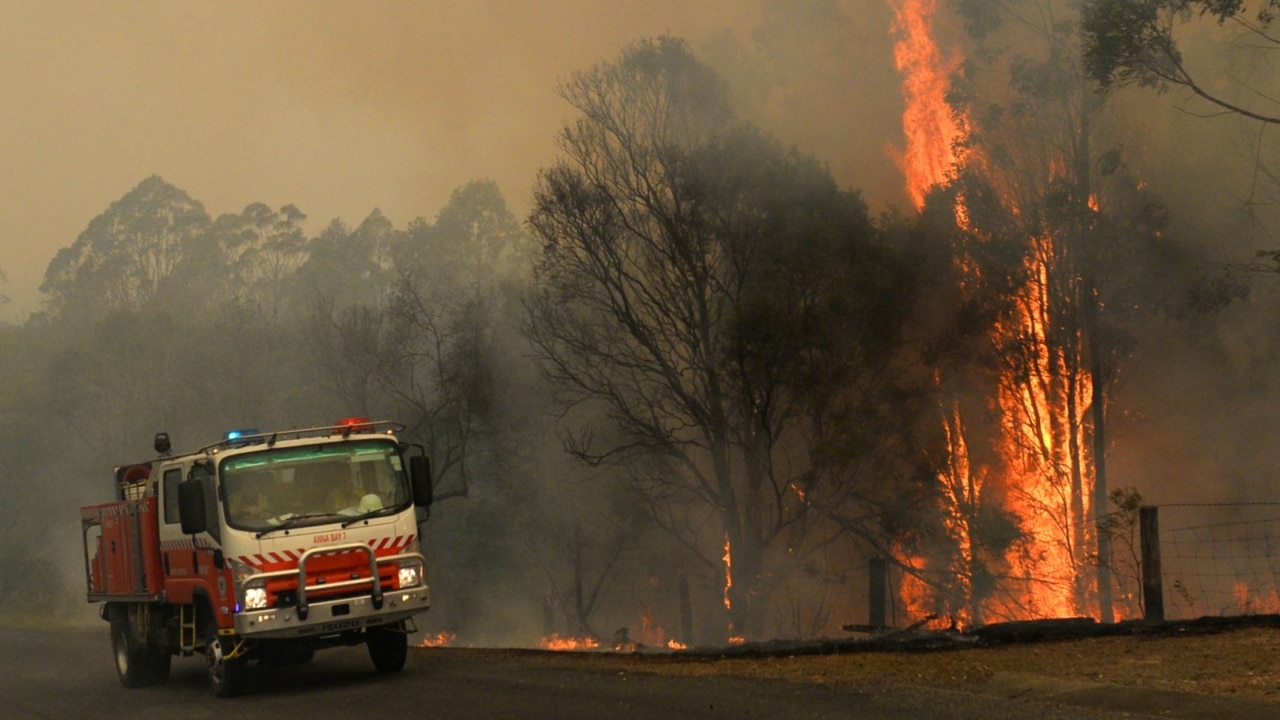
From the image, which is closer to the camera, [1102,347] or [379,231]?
[1102,347]

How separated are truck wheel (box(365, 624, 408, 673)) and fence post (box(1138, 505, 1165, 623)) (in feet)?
25.1

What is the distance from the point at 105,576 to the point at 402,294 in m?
29.9

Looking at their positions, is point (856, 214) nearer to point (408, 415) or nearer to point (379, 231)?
point (408, 415)

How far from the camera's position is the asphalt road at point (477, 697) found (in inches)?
380

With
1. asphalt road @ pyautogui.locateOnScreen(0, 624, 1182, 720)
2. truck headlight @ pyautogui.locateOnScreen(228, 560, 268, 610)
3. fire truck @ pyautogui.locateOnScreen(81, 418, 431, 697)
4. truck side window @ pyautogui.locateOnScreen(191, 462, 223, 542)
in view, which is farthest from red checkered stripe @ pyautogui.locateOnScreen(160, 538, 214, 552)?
asphalt road @ pyautogui.locateOnScreen(0, 624, 1182, 720)

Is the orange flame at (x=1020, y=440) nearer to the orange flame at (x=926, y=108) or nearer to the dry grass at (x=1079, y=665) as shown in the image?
the orange flame at (x=926, y=108)

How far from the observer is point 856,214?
32469 millimetres

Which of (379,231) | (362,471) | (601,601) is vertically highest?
(379,231)

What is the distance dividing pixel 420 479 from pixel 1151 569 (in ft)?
24.2

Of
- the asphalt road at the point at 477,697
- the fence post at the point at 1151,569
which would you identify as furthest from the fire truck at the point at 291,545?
the fence post at the point at 1151,569

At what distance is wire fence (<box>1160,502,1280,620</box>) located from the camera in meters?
25.9

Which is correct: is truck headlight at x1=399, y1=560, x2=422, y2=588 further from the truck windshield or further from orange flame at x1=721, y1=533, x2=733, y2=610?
orange flame at x1=721, y1=533, x2=733, y2=610

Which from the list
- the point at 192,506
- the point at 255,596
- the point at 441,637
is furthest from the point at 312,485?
the point at 441,637

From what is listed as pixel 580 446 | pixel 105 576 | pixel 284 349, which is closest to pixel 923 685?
pixel 105 576
